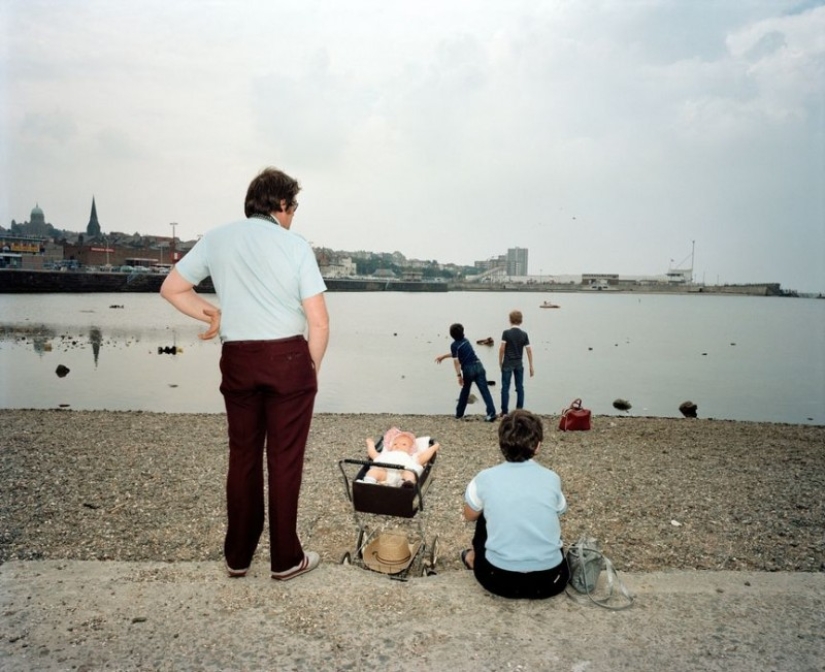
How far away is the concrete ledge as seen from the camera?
A: 9.89 feet

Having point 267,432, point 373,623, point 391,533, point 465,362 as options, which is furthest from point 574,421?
point 267,432

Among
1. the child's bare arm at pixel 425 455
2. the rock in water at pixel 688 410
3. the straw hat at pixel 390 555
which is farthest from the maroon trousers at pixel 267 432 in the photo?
the rock in water at pixel 688 410

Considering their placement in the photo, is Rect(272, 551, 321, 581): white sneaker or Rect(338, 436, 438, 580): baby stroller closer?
Rect(272, 551, 321, 581): white sneaker

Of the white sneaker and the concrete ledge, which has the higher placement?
the white sneaker

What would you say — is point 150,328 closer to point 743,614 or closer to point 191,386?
point 191,386

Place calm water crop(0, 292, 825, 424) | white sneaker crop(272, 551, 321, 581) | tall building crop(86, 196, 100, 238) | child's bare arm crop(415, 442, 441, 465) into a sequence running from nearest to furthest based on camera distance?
white sneaker crop(272, 551, 321, 581)
child's bare arm crop(415, 442, 441, 465)
calm water crop(0, 292, 825, 424)
tall building crop(86, 196, 100, 238)

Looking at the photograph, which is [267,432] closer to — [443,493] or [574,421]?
[443,493]

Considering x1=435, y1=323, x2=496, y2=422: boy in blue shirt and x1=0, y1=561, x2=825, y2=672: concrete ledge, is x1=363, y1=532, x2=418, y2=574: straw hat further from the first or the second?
x1=435, y1=323, x2=496, y2=422: boy in blue shirt

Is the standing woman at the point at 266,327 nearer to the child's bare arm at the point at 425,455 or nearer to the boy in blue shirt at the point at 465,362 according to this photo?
the child's bare arm at the point at 425,455

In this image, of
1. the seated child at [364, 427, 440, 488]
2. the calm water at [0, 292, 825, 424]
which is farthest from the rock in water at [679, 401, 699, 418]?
the seated child at [364, 427, 440, 488]

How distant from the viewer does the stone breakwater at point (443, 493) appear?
4859mm

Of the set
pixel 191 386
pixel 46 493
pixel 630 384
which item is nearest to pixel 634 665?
pixel 46 493

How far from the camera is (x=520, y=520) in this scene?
344 cm

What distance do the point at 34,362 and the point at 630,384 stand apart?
949 inches
